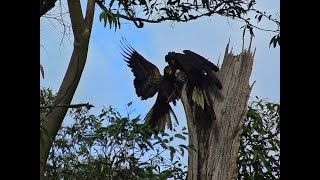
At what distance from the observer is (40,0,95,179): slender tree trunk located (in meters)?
2.23

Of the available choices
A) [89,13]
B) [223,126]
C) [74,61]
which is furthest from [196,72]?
[74,61]

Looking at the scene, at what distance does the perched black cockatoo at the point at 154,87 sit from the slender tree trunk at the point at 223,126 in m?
0.20

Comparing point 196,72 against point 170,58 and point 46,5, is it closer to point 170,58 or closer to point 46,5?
point 170,58

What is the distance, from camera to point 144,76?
4152 mm

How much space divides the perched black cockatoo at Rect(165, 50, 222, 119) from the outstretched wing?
25cm

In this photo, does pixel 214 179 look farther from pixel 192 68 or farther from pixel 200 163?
A: pixel 192 68

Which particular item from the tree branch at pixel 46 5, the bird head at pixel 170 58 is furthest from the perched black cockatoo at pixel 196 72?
the tree branch at pixel 46 5

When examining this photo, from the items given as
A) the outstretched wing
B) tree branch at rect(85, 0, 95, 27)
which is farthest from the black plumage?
tree branch at rect(85, 0, 95, 27)

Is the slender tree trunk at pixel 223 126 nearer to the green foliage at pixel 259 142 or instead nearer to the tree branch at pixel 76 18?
the green foliage at pixel 259 142

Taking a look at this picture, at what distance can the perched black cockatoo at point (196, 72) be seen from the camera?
377cm
